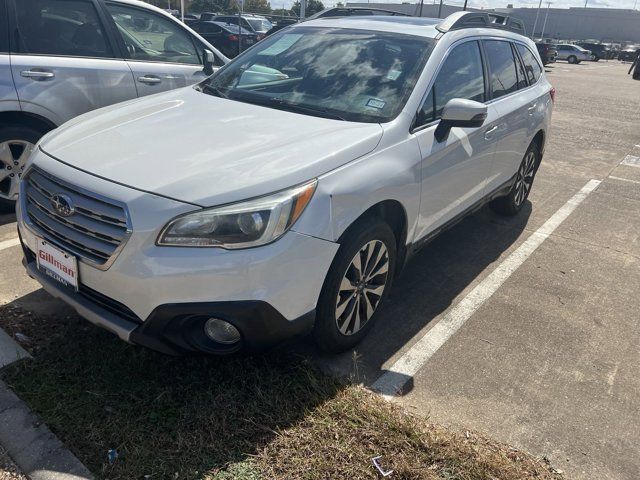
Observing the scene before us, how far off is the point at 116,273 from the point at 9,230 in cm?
249

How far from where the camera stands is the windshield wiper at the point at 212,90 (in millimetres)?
3662

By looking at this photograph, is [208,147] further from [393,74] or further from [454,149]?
[454,149]

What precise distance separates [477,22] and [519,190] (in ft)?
5.84

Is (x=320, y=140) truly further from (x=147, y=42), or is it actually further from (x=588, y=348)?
(x=147, y=42)

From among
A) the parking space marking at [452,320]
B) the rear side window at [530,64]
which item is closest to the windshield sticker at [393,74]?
the parking space marking at [452,320]

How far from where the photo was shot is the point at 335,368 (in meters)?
2.98

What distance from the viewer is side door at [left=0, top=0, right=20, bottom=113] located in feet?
13.6

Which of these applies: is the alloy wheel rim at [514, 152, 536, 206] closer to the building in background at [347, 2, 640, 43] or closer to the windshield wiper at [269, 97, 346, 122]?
the windshield wiper at [269, 97, 346, 122]

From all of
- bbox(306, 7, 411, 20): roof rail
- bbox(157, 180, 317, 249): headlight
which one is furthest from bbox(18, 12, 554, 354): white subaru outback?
bbox(306, 7, 411, 20): roof rail

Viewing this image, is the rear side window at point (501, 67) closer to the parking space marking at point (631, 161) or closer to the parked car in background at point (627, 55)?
the parking space marking at point (631, 161)

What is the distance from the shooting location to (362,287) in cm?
297

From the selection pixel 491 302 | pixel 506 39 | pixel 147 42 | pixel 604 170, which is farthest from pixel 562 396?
pixel 604 170

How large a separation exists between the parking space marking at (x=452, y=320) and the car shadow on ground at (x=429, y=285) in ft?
0.18

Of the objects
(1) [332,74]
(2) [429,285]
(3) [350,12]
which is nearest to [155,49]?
(3) [350,12]
